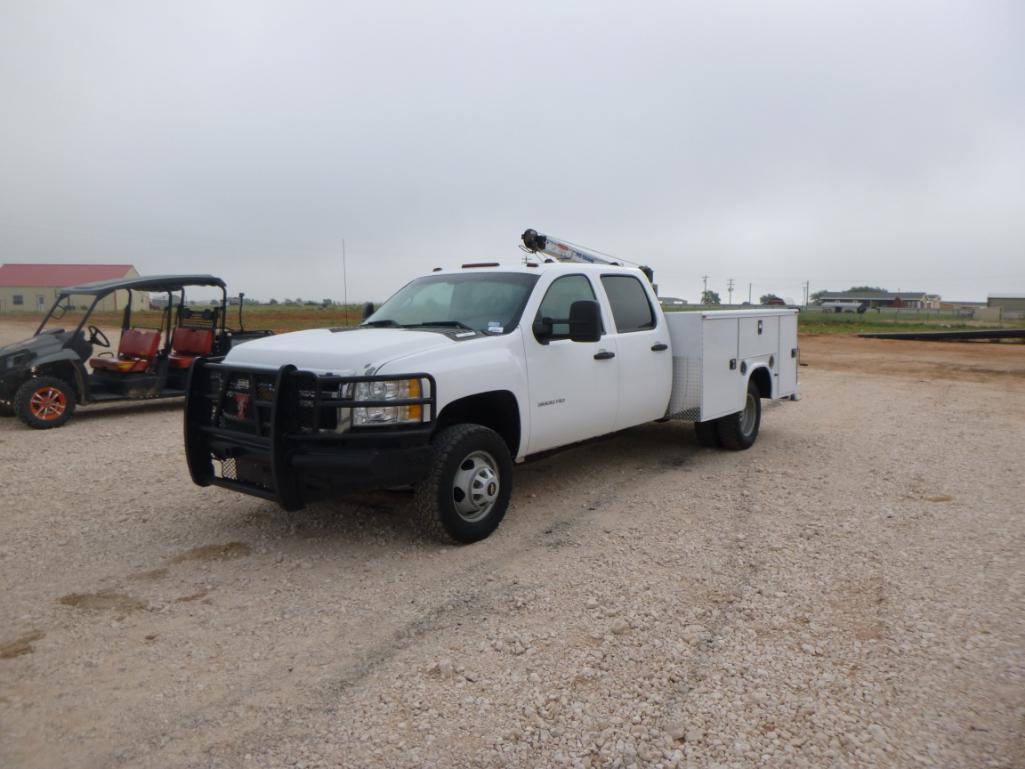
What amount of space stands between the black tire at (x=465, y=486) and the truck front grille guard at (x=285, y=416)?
0.28 m

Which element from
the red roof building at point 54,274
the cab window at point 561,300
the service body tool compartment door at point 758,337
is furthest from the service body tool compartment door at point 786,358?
the red roof building at point 54,274

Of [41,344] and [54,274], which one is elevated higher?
[54,274]

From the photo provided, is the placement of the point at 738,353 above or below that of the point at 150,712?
above

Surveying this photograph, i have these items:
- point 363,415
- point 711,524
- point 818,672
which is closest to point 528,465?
point 711,524

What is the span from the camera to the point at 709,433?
8.52 meters

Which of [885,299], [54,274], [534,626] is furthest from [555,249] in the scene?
[885,299]

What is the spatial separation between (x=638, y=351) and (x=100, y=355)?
Answer: 8.71 m

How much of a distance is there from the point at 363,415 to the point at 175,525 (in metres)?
2.13

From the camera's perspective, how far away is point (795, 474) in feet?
24.7

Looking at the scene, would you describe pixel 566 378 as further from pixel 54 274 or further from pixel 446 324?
pixel 54 274

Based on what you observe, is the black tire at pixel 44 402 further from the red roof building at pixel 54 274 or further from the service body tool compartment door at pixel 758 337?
the red roof building at pixel 54 274

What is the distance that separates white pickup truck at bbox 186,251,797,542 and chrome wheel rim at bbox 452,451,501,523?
0.01m

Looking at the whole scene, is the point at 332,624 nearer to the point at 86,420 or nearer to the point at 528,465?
the point at 528,465

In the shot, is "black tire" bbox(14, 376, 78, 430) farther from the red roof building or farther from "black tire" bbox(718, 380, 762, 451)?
the red roof building
